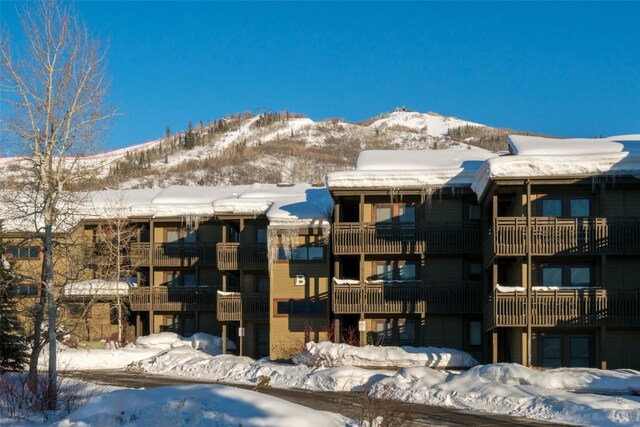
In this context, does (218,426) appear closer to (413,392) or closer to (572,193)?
(413,392)

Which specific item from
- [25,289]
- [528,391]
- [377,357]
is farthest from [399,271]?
[25,289]

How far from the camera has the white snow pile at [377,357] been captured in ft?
122

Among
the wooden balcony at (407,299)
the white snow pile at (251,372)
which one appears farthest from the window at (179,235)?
the wooden balcony at (407,299)

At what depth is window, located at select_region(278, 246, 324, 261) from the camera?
43656mm

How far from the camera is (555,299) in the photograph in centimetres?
3416

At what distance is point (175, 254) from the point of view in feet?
165

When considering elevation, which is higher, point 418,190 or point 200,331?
point 418,190

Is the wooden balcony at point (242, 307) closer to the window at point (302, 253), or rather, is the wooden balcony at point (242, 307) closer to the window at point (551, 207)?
the window at point (302, 253)

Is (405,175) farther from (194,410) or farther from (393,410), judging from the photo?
(194,410)

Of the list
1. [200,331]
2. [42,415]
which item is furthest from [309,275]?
[42,415]

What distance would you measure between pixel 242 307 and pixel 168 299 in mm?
6127

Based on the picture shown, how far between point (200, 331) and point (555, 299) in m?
22.1

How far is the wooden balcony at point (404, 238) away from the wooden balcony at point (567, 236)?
576cm

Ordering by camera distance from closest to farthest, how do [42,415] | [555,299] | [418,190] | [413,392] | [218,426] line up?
[218,426]
[42,415]
[413,392]
[555,299]
[418,190]
